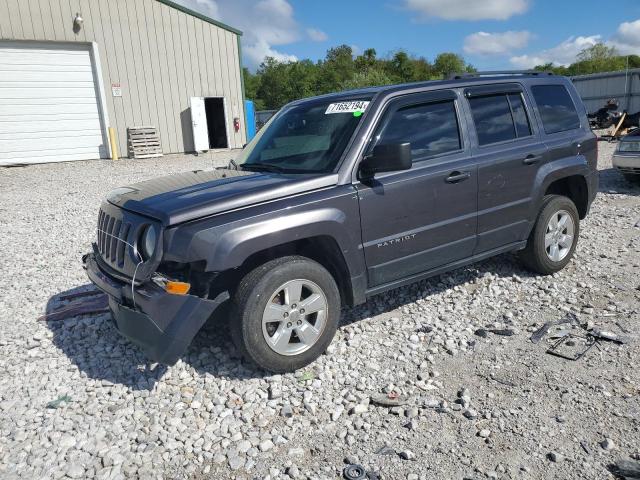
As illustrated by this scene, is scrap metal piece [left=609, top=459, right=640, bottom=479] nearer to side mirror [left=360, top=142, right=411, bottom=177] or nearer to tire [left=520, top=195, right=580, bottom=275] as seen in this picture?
side mirror [left=360, top=142, right=411, bottom=177]

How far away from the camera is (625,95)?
74.0 ft

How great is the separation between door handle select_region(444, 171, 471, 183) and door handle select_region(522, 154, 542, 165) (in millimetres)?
796

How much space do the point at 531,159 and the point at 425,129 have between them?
4.11 ft

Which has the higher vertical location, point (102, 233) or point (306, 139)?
point (306, 139)

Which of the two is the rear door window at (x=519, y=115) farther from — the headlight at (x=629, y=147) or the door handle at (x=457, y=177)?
the headlight at (x=629, y=147)

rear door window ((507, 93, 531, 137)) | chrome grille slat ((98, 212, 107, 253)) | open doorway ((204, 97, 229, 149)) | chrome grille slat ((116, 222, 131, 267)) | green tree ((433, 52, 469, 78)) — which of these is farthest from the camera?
green tree ((433, 52, 469, 78))

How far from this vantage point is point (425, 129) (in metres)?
4.15

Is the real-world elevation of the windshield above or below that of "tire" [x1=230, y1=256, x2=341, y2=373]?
above

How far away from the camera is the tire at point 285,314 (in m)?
3.30

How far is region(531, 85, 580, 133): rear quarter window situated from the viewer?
196 inches

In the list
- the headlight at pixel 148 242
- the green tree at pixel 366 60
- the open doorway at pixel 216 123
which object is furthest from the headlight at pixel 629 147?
the green tree at pixel 366 60

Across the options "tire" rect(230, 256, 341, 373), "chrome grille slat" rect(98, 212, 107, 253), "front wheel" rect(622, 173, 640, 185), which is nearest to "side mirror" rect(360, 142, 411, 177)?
"tire" rect(230, 256, 341, 373)

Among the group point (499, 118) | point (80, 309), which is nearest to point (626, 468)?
point (499, 118)

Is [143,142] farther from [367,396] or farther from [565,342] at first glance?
[565,342]
